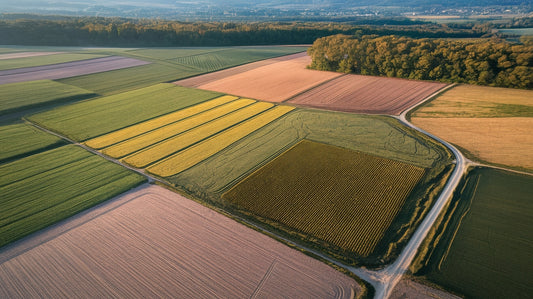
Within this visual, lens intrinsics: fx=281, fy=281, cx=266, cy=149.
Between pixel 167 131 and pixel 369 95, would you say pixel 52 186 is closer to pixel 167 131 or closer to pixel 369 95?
pixel 167 131

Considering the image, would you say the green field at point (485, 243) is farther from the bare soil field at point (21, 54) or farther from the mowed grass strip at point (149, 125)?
the bare soil field at point (21, 54)

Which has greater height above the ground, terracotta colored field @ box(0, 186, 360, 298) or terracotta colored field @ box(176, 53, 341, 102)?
terracotta colored field @ box(176, 53, 341, 102)

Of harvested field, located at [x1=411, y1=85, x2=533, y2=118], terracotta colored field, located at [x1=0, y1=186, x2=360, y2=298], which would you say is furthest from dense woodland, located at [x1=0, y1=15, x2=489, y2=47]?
terracotta colored field, located at [x1=0, y1=186, x2=360, y2=298]

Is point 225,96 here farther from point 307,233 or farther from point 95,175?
point 307,233

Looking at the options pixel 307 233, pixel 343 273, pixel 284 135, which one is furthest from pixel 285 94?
pixel 343 273

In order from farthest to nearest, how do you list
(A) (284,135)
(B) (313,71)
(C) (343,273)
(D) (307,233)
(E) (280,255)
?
(B) (313,71), (A) (284,135), (D) (307,233), (E) (280,255), (C) (343,273)

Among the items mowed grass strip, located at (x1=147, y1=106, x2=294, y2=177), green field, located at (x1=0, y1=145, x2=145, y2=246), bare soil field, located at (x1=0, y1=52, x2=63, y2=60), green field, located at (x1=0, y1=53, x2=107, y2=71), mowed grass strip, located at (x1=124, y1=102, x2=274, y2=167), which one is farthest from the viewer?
bare soil field, located at (x1=0, y1=52, x2=63, y2=60)

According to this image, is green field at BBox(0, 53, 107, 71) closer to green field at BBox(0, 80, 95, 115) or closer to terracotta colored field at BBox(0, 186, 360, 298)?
green field at BBox(0, 80, 95, 115)
